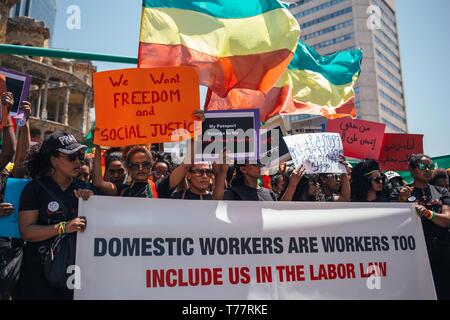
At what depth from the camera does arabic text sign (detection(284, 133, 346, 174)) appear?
13.2ft

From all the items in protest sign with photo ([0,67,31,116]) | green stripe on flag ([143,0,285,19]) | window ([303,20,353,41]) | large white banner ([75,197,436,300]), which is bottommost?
large white banner ([75,197,436,300])

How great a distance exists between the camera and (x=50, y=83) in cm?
4059

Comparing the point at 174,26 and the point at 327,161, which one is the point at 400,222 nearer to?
the point at 327,161

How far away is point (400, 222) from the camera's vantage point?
3723 millimetres

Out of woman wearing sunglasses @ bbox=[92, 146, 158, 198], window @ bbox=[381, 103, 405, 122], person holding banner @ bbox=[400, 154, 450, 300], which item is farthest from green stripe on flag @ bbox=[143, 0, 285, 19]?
window @ bbox=[381, 103, 405, 122]

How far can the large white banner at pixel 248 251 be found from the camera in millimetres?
2877

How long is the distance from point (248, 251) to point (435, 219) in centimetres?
182

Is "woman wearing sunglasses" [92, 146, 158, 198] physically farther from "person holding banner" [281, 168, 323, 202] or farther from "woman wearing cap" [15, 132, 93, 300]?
"person holding banner" [281, 168, 323, 202]

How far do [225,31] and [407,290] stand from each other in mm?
2994

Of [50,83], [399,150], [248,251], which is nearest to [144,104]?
[248,251]

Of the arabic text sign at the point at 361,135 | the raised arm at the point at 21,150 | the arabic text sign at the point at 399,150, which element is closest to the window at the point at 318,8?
the arabic text sign at the point at 399,150

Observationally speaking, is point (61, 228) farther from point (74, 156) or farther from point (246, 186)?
point (246, 186)

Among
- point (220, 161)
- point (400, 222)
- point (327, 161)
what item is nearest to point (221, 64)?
point (220, 161)

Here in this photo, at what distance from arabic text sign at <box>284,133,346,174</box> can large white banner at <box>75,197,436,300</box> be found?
0.56 m
